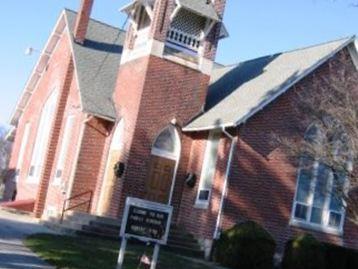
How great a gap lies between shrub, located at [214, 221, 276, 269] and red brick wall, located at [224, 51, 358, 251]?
6.05 feet

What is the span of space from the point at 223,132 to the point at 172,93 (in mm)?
2521

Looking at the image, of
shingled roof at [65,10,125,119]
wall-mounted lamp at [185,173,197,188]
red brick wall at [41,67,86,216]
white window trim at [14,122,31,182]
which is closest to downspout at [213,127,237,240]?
wall-mounted lamp at [185,173,197,188]

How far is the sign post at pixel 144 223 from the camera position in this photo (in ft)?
39.1

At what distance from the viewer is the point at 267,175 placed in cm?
2073

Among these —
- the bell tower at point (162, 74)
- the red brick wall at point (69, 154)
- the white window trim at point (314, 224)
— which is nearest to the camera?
the white window trim at point (314, 224)

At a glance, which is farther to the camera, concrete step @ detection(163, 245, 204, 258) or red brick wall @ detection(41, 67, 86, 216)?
red brick wall @ detection(41, 67, 86, 216)

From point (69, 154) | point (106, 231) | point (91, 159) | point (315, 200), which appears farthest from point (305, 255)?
point (69, 154)

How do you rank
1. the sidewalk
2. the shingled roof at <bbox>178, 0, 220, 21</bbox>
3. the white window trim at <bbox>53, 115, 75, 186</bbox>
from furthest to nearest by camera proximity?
the white window trim at <bbox>53, 115, 75, 186</bbox>, the shingled roof at <bbox>178, 0, 220, 21</bbox>, the sidewalk

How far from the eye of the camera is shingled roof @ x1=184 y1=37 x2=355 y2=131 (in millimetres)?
20734

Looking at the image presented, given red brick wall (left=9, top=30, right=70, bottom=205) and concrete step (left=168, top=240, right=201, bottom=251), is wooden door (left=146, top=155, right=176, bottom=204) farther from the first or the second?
red brick wall (left=9, top=30, right=70, bottom=205)

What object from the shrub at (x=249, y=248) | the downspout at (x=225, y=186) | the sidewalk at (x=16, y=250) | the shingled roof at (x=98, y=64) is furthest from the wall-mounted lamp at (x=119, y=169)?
the shrub at (x=249, y=248)

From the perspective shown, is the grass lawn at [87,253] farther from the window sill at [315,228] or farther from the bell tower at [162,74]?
the window sill at [315,228]

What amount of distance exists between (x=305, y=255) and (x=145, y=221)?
757cm

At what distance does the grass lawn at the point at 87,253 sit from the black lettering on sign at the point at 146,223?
5.23 ft
